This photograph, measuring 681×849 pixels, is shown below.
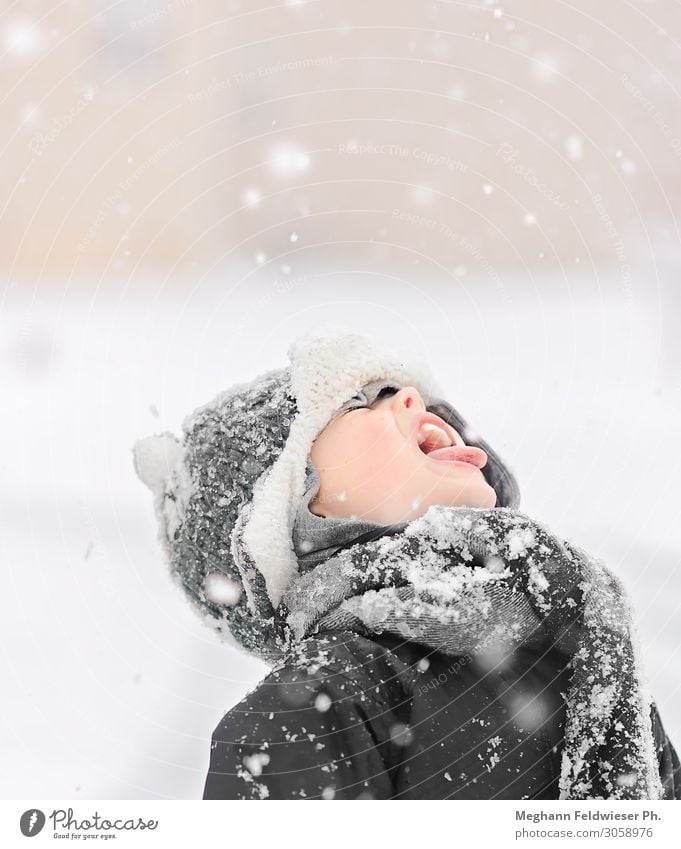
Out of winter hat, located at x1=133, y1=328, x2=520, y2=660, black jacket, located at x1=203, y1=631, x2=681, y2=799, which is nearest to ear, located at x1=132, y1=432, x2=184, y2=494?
winter hat, located at x1=133, y1=328, x2=520, y2=660

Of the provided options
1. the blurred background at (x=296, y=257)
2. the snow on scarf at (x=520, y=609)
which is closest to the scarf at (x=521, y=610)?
the snow on scarf at (x=520, y=609)

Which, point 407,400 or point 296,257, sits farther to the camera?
point 296,257

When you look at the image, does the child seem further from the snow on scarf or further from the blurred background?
the blurred background

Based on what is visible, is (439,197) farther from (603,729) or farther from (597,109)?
(603,729)

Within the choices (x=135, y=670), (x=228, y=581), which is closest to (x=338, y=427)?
(x=228, y=581)

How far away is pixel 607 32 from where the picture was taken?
35.5 inches

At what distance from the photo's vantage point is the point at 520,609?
49 cm

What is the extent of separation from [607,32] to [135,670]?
95cm

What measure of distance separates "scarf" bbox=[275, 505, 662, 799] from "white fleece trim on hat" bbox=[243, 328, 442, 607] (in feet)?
0.16

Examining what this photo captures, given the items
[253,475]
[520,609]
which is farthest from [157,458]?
[520,609]

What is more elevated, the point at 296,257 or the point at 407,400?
A: the point at 296,257

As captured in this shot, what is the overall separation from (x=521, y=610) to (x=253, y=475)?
0.22 meters

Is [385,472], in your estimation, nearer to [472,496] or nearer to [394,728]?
[472,496]

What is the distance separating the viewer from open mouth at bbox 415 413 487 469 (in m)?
0.58
